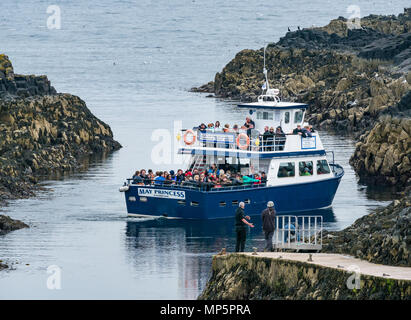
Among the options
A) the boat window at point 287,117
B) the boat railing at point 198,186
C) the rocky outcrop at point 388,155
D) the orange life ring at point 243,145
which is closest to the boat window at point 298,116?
the boat window at point 287,117

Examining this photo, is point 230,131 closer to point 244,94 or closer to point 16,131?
point 16,131

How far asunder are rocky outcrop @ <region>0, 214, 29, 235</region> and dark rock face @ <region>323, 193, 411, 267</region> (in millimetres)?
16767

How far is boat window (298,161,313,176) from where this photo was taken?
4997 centimetres

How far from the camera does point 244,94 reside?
11806 centimetres

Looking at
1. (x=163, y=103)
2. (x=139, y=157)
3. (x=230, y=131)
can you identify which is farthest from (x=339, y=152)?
(x=163, y=103)

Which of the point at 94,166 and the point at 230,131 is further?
the point at 94,166

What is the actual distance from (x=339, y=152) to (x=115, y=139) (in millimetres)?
17595

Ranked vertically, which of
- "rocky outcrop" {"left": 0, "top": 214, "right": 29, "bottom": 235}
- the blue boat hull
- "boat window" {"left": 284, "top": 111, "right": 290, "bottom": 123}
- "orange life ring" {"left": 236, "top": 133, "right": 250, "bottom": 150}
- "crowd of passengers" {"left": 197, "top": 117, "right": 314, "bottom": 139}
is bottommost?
"rocky outcrop" {"left": 0, "top": 214, "right": 29, "bottom": 235}

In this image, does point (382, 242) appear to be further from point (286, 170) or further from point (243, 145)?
point (286, 170)

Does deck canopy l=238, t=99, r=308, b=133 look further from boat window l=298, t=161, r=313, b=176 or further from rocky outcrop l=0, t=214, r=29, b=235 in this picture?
rocky outcrop l=0, t=214, r=29, b=235

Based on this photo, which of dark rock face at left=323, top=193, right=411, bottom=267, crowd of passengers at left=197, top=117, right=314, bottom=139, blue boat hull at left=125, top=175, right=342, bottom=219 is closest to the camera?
dark rock face at left=323, top=193, right=411, bottom=267

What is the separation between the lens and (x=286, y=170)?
49.4 metres

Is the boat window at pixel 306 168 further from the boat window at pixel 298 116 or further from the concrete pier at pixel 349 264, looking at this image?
the concrete pier at pixel 349 264

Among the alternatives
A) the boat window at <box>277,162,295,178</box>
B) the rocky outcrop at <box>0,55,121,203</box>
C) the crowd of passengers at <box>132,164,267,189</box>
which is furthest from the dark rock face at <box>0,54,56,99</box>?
the boat window at <box>277,162,295,178</box>
